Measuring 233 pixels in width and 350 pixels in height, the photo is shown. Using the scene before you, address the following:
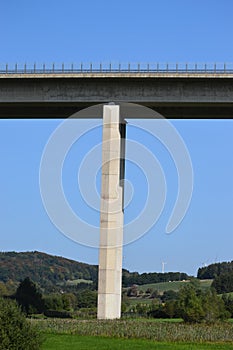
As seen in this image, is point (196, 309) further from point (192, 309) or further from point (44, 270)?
point (44, 270)

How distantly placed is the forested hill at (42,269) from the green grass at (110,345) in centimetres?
10021

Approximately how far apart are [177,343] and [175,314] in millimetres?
27250

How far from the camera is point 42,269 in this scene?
472ft

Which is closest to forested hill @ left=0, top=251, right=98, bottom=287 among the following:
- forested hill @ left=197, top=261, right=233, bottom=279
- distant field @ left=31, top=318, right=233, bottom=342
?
forested hill @ left=197, top=261, right=233, bottom=279

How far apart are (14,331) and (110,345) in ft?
26.8

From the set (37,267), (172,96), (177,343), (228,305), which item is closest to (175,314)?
(228,305)

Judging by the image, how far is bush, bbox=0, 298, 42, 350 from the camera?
2270 centimetres

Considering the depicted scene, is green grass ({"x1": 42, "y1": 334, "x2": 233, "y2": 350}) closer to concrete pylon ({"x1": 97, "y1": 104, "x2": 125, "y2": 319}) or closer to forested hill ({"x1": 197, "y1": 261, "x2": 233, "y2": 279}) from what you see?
concrete pylon ({"x1": 97, "y1": 104, "x2": 125, "y2": 319})

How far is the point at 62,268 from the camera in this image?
14888cm

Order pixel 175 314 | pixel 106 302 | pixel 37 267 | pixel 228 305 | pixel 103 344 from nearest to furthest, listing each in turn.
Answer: pixel 103 344 → pixel 106 302 → pixel 175 314 → pixel 228 305 → pixel 37 267

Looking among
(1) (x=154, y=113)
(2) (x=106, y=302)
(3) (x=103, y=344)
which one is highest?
(1) (x=154, y=113)

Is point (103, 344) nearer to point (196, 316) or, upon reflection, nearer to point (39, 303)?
point (196, 316)

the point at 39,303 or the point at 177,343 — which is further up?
the point at 39,303

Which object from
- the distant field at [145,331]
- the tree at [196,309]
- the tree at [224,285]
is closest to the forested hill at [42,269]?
the tree at [224,285]
